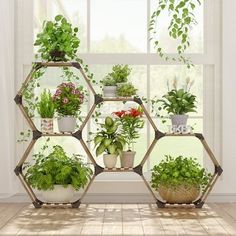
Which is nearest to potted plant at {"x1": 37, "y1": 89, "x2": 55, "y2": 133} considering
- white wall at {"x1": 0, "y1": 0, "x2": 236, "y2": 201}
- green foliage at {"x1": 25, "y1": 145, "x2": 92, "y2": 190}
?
Result: green foliage at {"x1": 25, "y1": 145, "x2": 92, "y2": 190}

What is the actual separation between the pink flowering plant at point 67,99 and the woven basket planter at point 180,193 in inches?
35.5

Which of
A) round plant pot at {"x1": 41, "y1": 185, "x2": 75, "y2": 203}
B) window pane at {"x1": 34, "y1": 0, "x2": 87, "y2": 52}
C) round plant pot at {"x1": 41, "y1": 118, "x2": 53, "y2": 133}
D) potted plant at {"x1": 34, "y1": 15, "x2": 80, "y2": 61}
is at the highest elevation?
window pane at {"x1": 34, "y1": 0, "x2": 87, "y2": 52}

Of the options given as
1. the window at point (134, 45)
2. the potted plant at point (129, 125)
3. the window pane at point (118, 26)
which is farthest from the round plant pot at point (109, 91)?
the window pane at point (118, 26)

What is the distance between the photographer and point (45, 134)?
5.62m

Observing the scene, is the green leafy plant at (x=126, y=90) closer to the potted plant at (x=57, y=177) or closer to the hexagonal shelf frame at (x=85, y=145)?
the hexagonal shelf frame at (x=85, y=145)

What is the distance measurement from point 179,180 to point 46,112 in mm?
1134

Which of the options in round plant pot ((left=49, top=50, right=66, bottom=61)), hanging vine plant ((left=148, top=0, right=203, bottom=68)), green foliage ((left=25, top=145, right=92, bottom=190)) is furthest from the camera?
hanging vine plant ((left=148, top=0, right=203, bottom=68))

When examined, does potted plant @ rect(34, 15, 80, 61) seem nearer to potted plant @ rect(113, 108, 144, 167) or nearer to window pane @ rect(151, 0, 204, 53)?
potted plant @ rect(113, 108, 144, 167)

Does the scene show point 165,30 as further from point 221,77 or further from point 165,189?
point 165,189

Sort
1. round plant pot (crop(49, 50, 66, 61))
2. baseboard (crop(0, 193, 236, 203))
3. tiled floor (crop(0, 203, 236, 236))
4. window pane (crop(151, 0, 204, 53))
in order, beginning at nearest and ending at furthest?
tiled floor (crop(0, 203, 236, 236)) < round plant pot (crop(49, 50, 66, 61)) < baseboard (crop(0, 193, 236, 203)) < window pane (crop(151, 0, 204, 53))

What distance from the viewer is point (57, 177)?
220 inches

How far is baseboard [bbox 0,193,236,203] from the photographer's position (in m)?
6.02

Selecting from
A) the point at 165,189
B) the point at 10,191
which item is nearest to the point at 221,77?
the point at 165,189

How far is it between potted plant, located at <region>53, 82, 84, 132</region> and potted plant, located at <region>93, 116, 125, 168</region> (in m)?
0.24
